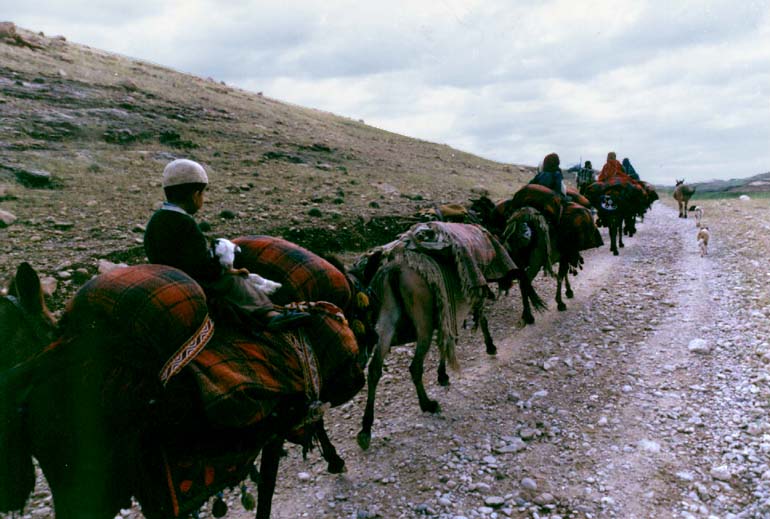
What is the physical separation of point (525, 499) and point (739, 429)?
2.16 m

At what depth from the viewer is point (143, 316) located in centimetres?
263

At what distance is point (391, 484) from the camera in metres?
4.20

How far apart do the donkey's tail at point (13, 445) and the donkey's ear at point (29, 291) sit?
36 cm

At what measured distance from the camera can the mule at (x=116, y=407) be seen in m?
2.59

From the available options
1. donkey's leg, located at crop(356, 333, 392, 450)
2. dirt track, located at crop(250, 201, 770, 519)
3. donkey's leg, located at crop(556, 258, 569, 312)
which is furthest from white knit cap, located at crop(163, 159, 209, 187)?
donkey's leg, located at crop(556, 258, 569, 312)

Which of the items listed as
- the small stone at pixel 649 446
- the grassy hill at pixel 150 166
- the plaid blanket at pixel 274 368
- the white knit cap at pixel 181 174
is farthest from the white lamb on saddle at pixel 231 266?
the grassy hill at pixel 150 166

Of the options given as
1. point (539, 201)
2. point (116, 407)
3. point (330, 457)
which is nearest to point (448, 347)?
point (330, 457)

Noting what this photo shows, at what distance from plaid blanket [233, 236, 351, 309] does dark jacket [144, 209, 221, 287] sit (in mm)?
537

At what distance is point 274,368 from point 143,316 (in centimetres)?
82

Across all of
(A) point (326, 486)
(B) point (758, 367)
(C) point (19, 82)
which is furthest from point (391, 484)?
(C) point (19, 82)

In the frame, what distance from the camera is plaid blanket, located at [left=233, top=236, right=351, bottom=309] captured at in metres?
3.57

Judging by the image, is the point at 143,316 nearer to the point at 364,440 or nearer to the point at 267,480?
the point at 267,480

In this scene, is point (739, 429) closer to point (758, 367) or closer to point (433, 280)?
point (758, 367)

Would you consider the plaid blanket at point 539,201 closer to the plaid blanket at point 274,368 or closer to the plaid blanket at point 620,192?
the plaid blanket at point 274,368
